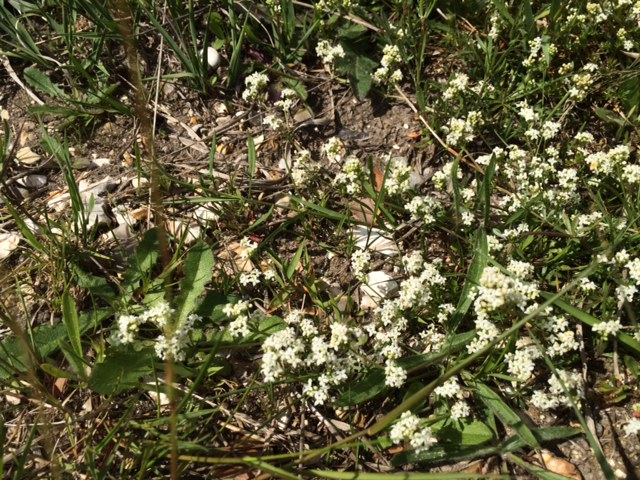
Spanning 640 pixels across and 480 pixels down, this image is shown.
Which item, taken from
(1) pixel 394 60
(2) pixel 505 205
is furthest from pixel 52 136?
(2) pixel 505 205

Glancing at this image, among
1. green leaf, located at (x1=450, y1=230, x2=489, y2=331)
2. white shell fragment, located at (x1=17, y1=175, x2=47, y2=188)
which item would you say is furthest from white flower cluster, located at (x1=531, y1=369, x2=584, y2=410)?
white shell fragment, located at (x1=17, y1=175, x2=47, y2=188)

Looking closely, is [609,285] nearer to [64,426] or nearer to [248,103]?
[248,103]

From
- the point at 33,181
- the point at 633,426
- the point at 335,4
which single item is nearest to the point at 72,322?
the point at 33,181

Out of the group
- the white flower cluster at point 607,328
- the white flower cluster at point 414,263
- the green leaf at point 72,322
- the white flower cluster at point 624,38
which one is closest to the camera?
the white flower cluster at point 607,328

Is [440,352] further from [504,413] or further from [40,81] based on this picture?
[40,81]

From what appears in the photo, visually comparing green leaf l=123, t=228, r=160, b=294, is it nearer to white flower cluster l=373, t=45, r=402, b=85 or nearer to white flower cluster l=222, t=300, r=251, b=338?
white flower cluster l=222, t=300, r=251, b=338

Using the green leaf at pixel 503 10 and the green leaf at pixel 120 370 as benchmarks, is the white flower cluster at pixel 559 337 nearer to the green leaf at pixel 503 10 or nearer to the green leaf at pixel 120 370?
the green leaf at pixel 120 370

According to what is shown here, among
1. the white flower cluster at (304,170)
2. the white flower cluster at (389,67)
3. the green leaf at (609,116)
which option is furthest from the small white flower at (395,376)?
the green leaf at (609,116)
